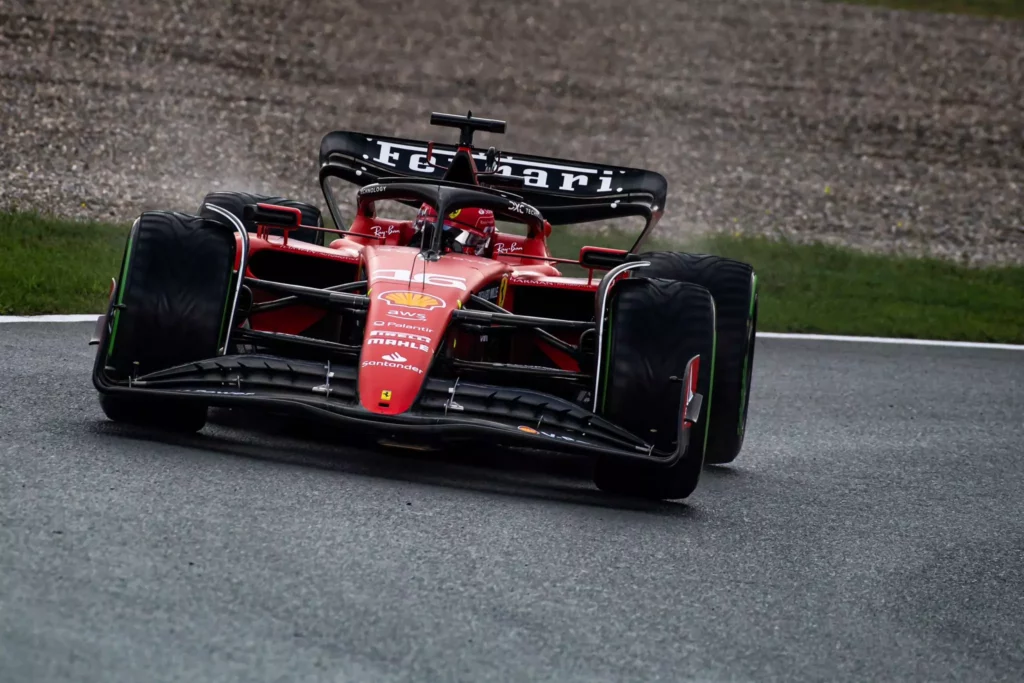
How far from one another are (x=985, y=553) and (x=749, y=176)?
15959 millimetres

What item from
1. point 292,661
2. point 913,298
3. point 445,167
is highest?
point 445,167

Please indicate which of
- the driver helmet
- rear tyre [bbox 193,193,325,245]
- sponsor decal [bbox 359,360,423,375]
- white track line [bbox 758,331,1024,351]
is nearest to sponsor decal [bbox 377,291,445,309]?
sponsor decal [bbox 359,360,423,375]

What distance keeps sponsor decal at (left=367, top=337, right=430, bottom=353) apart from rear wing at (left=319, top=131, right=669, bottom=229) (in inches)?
112

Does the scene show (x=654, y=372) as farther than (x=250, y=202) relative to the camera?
No

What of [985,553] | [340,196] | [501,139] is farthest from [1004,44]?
[985,553]

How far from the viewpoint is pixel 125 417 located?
6422 mm

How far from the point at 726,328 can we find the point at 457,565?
9.66ft

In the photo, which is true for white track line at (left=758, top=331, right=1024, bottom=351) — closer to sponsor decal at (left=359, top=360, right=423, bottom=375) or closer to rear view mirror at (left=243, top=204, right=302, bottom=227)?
rear view mirror at (left=243, top=204, right=302, bottom=227)

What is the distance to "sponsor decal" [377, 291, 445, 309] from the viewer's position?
6.38m

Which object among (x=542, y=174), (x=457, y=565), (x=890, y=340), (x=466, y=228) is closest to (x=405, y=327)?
(x=457, y=565)

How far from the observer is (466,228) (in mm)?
7961

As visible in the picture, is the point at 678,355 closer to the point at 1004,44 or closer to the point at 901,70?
the point at 901,70

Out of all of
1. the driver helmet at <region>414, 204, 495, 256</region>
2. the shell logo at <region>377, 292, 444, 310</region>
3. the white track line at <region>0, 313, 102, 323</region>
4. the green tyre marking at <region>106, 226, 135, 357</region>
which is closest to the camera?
the green tyre marking at <region>106, 226, 135, 357</region>

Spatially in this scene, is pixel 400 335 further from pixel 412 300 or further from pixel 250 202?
pixel 250 202
